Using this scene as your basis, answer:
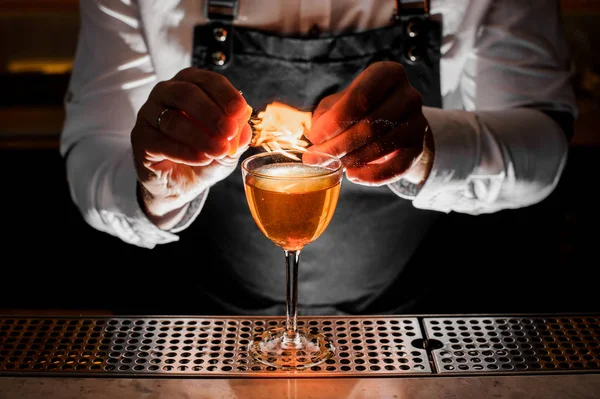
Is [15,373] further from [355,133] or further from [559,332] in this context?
[559,332]

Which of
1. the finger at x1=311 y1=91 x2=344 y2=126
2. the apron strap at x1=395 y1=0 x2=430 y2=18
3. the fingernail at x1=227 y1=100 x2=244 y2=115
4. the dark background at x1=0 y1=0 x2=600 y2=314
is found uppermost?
the apron strap at x1=395 y1=0 x2=430 y2=18

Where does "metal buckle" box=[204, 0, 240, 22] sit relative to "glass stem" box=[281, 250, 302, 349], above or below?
above

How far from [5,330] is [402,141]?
88 cm

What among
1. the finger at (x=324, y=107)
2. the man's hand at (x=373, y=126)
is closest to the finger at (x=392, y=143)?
the man's hand at (x=373, y=126)

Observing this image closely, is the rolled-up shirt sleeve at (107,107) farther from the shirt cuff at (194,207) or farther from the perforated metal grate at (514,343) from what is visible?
the perforated metal grate at (514,343)

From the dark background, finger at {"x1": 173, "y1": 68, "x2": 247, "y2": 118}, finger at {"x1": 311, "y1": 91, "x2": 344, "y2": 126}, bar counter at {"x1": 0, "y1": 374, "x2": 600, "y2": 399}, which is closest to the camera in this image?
bar counter at {"x1": 0, "y1": 374, "x2": 600, "y2": 399}

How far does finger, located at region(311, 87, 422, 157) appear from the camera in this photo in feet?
4.31

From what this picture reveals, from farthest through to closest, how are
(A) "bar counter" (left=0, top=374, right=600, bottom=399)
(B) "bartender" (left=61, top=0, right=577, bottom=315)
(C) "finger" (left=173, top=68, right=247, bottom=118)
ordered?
(B) "bartender" (left=61, top=0, right=577, bottom=315) → (C) "finger" (left=173, top=68, right=247, bottom=118) → (A) "bar counter" (left=0, top=374, right=600, bottom=399)

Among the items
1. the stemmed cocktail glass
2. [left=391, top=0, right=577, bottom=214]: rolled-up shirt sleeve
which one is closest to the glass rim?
the stemmed cocktail glass

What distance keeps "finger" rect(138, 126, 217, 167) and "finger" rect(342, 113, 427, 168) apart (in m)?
0.28

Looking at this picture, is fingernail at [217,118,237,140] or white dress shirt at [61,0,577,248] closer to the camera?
fingernail at [217,118,237,140]

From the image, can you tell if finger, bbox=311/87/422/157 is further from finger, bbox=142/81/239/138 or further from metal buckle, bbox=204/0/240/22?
metal buckle, bbox=204/0/240/22

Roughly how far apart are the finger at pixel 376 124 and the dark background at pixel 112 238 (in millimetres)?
1506

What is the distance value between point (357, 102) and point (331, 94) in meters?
0.63
